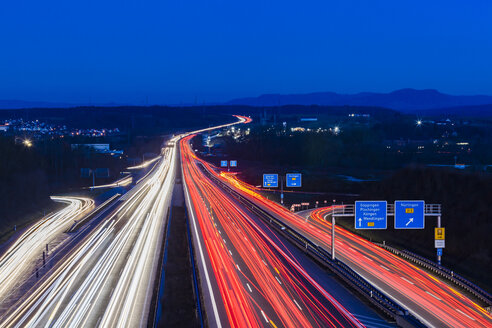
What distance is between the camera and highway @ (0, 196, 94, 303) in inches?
1088

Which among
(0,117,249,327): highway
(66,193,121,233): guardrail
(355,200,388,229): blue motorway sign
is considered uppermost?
(355,200,388,229): blue motorway sign

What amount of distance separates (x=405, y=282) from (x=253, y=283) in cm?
817

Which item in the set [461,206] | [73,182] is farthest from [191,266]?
[73,182]

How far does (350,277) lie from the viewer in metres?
27.4

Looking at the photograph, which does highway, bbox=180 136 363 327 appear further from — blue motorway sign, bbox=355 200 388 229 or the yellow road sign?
the yellow road sign

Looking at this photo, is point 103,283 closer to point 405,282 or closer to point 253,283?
point 253,283

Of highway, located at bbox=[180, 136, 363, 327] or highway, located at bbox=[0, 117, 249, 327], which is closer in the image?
highway, located at bbox=[0, 117, 249, 327]

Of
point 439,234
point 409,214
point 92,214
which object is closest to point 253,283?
point 409,214

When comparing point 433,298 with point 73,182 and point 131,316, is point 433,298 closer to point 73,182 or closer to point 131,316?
point 131,316

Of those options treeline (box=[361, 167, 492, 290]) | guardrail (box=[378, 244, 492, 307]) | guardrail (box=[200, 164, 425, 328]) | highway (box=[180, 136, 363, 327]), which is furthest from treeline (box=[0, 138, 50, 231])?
treeline (box=[361, 167, 492, 290])

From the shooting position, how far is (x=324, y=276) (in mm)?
29125

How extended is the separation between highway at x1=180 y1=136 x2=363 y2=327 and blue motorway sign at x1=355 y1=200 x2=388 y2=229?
4955 millimetres

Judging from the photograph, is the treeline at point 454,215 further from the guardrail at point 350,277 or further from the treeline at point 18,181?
the treeline at point 18,181

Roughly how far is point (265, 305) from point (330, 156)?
284ft
